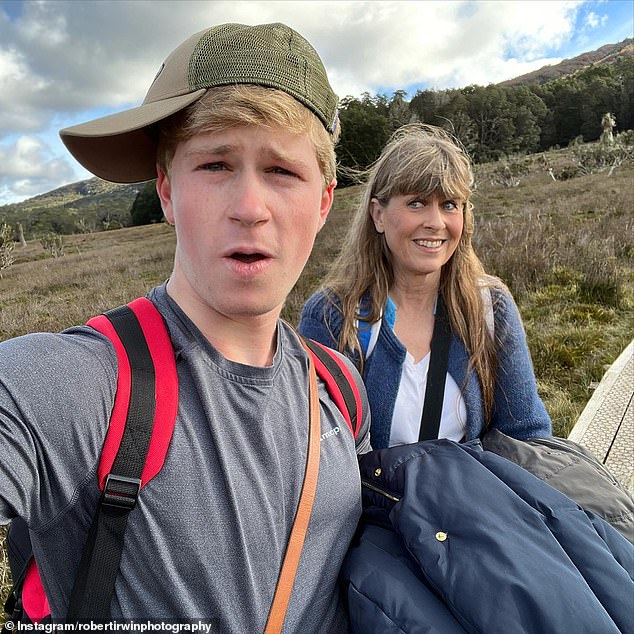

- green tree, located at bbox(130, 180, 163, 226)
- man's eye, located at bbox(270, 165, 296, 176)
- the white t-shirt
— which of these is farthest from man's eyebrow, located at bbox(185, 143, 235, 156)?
green tree, located at bbox(130, 180, 163, 226)

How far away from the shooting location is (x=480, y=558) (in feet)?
3.18

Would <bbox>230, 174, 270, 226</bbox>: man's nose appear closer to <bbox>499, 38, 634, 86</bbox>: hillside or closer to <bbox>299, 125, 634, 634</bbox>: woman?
<bbox>299, 125, 634, 634</bbox>: woman

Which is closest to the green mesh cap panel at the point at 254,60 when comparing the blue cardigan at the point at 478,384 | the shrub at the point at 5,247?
the blue cardigan at the point at 478,384

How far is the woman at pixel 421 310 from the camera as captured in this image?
204 centimetres

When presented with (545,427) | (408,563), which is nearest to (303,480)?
(408,563)

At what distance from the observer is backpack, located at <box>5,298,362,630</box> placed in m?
0.82

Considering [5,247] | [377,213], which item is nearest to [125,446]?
[377,213]

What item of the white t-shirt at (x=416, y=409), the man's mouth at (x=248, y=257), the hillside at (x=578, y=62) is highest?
the hillside at (x=578, y=62)

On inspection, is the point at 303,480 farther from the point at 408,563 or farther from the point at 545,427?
the point at 545,427

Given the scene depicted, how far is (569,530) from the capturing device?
1.03m

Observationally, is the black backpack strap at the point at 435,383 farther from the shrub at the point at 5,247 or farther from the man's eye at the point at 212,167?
the shrub at the point at 5,247

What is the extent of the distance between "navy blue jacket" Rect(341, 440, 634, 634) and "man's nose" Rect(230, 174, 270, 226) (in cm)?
73

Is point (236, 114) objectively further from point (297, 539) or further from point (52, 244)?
point (52, 244)

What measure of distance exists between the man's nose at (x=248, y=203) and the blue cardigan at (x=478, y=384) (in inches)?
45.7
